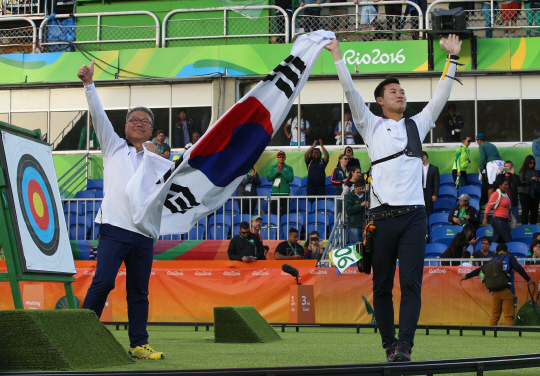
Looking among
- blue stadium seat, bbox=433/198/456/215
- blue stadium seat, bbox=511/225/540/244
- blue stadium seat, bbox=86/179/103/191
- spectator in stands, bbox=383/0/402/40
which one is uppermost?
spectator in stands, bbox=383/0/402/40

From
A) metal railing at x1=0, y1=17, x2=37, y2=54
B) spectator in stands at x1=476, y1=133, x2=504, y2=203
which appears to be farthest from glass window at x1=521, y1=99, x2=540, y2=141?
metal railing at x1=0, y1=17, x2=37, y2=54

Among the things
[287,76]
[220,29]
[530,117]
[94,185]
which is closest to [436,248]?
[530,117]

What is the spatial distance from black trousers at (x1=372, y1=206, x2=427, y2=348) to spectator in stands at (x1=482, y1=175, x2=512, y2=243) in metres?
11.2

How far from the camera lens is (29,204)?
5.72 metres

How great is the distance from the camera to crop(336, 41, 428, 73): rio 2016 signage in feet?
69.0

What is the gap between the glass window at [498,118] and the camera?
21.1 m

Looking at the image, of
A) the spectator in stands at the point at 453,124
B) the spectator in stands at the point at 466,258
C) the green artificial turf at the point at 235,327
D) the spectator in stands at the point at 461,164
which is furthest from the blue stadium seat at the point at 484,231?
the green artificial turf at the point at 235,327

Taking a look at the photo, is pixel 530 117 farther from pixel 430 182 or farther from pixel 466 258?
pixel 466 258

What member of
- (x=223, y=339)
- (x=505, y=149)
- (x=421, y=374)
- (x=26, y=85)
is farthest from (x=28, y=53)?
(x=421, y=374)

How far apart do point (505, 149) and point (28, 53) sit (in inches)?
588

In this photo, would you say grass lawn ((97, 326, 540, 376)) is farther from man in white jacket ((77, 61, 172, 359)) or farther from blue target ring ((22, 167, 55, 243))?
blue target ring ((22, 167, 55, 243))

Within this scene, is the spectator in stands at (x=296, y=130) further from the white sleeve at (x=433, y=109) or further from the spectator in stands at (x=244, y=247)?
the white sleeve at (x=433, y=109)

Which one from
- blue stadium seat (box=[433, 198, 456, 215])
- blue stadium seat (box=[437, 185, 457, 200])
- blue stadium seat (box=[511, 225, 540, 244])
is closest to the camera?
blue stadium seat (box=[511, 225, 540, 244])

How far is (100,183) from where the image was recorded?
20.1 m
